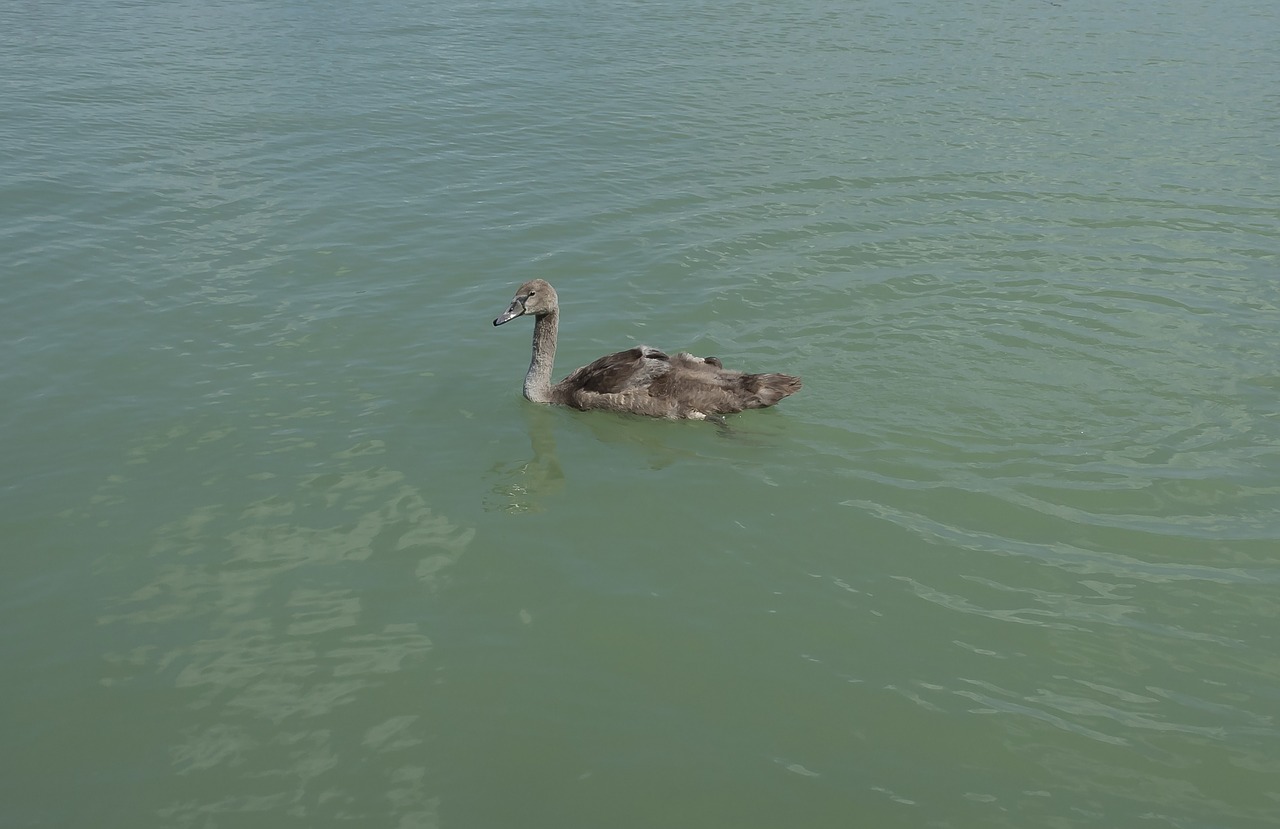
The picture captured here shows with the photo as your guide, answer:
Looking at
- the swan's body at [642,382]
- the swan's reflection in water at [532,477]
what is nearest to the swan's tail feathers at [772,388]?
the swan's body at [642,382]

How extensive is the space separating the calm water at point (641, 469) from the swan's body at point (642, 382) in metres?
0.27

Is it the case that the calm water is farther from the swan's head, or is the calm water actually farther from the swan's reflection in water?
the swan's head

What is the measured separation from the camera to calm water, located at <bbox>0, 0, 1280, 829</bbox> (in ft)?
23.7

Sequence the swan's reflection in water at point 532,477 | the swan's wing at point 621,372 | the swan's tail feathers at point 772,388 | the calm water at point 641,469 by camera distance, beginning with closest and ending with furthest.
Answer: the calm water at point 641,469, the swan's reflection in water at point 532,477, the swan's tail feathers at point 772,388, the swan's wing at point 621,372

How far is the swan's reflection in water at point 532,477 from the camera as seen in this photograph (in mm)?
10266

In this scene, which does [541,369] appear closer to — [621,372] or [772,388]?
[621,372]

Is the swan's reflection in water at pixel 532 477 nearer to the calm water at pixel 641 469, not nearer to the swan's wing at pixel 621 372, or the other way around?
the calm water at pixel 641 469

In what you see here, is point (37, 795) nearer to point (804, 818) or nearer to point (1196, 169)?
point (804, 818)

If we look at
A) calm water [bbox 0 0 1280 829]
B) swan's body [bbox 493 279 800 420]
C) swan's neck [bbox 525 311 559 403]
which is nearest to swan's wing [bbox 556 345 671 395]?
swan's body [bbox 493 279 800 420]

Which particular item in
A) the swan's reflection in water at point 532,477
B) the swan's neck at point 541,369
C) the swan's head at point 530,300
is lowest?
the swan's reflection in water at point 532,477

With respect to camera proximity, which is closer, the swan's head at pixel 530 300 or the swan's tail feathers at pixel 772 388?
the swan's tail feathers at pixel 772 388

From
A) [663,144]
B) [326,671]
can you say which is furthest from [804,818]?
[663,144]

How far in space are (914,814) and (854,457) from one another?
14.3 ft

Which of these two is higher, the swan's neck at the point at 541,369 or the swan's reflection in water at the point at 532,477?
the swan's neck at the point at 541,369
